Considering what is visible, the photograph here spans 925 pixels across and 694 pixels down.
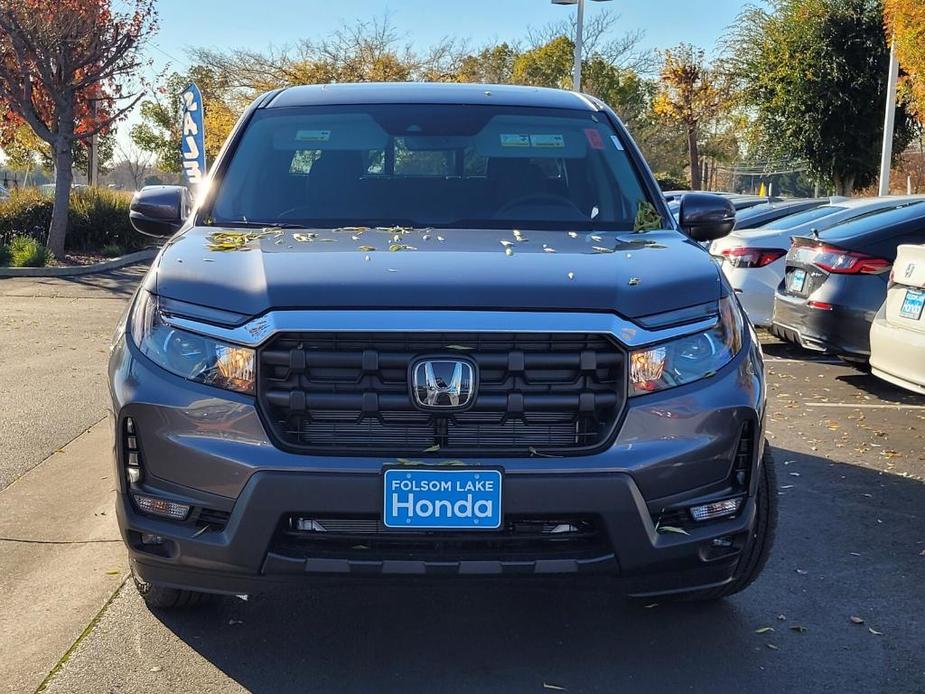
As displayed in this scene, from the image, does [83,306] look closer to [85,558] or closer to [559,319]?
[85,558]

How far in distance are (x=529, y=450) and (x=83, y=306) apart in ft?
37.2

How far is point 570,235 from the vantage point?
12.8ft

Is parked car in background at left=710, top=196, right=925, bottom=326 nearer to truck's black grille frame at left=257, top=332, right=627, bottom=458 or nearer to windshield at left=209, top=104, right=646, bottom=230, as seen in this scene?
windshield at left=209, top=104, right=646, bottom=230

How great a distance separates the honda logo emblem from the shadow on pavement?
1.76ft

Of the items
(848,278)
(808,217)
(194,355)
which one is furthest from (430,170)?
(808,217)

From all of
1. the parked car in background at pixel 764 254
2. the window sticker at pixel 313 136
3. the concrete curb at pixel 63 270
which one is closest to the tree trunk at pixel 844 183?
the concrete curb at pixel 63 270

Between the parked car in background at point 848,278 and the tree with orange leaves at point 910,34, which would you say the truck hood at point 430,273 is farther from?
the tree with orange leaves at point 910,34

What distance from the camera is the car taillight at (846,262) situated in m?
7.75

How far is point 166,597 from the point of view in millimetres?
3641

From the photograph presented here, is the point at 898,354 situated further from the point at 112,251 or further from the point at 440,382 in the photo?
the point at 112,251

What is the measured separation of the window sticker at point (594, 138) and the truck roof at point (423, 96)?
6.7 inches

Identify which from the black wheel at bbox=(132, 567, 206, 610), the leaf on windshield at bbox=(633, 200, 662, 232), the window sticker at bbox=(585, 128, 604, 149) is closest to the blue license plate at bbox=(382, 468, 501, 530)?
the black wheel at bbox=(132, 567, 206, 610)

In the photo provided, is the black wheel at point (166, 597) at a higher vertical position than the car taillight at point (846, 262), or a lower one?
lower

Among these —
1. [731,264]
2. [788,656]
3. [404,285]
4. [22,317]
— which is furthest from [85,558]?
[22,317]
